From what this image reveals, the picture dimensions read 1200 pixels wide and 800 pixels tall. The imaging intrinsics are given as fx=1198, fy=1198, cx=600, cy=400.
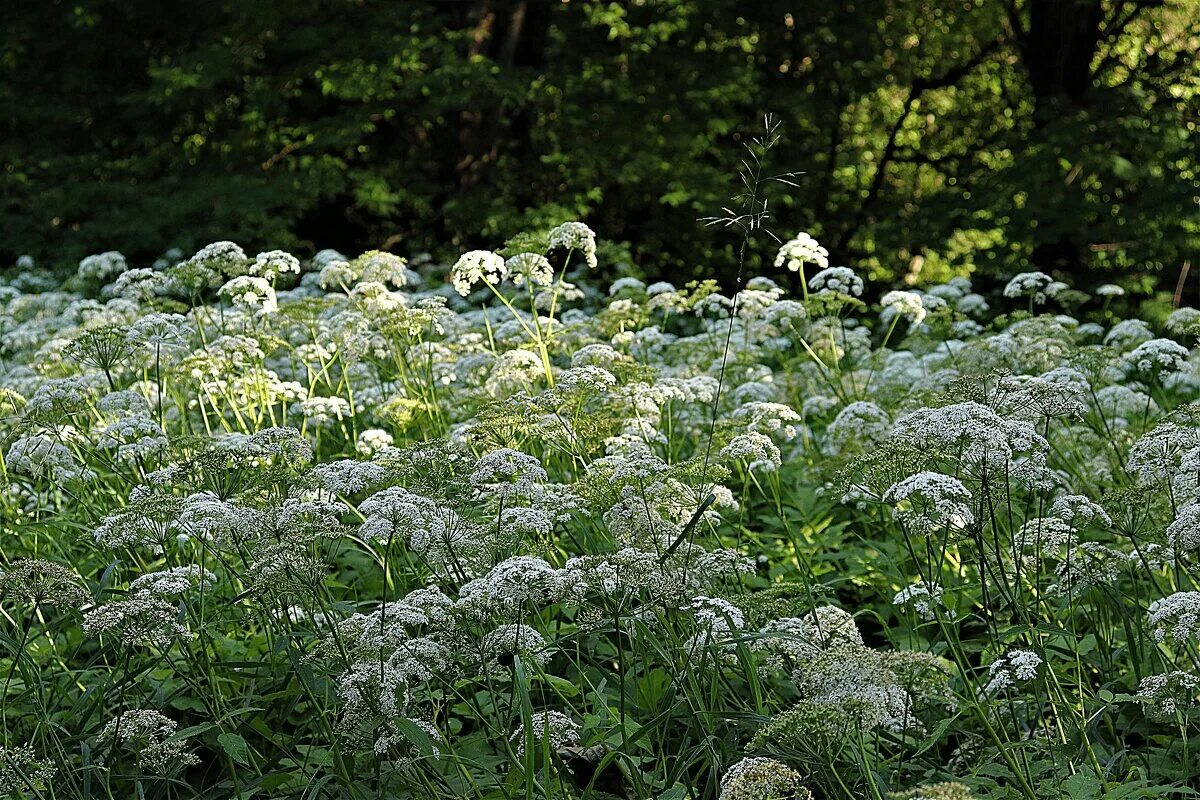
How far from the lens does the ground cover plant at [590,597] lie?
10.1 ft

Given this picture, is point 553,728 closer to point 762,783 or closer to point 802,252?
point 762,783

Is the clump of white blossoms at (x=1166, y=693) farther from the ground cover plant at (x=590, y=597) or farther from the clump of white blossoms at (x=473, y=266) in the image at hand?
the clump of white blossoms at (x=473, y=266)

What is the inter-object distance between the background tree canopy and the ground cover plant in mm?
7459

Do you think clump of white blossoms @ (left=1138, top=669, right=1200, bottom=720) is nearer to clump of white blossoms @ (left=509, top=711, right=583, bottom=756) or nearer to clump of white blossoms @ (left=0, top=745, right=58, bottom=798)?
clump of white blossoms @ (left=509, top=711, right=583, bottom=756)

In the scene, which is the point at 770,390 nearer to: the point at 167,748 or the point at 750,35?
the point at 167,748

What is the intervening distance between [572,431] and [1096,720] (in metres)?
2.02

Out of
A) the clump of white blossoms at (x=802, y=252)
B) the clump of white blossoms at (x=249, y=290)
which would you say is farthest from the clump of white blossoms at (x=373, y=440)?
the clump of white blossoms at (x=802, y=252)

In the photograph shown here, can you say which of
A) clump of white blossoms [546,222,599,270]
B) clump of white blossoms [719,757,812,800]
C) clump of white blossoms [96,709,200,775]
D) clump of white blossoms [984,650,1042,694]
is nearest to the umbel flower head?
clump of white blossoms [96,709,200,775]

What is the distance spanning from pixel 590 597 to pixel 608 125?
1089 cm

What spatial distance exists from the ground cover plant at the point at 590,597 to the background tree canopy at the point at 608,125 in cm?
746

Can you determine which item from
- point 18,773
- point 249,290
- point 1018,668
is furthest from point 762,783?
point 249,290

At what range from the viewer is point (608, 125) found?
14203 millimetres

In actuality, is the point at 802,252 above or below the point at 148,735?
above

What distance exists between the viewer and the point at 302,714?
13.4 feet
